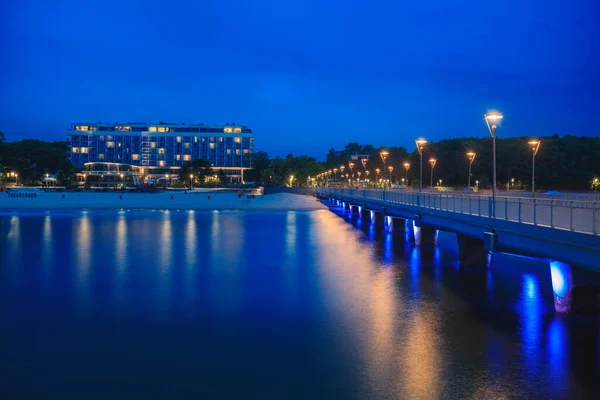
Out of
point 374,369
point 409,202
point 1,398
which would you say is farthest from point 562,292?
point 409,202

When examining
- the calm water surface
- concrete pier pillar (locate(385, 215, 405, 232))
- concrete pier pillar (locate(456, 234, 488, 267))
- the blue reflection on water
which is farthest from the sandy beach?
the blue reflection on water

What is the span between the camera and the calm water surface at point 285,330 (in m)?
10.9

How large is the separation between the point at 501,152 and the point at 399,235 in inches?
2310

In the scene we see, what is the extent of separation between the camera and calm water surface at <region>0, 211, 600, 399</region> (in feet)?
35.9

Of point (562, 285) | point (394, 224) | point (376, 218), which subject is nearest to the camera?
point (562, 285)

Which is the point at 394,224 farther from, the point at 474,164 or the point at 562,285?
the point at 474,164

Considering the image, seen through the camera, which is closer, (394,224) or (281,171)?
(394,224)

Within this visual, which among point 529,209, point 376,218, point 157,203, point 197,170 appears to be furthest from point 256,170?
point 529,209

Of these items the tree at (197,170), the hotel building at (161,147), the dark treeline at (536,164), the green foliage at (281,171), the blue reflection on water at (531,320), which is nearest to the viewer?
the blue reflection on water at (531,320)

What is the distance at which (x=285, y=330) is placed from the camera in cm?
1499

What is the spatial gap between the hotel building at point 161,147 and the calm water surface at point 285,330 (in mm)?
159188

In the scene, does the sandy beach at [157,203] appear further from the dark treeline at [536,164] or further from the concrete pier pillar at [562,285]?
the concrete pier pillar at [562,285]

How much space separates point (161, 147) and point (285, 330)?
17755cm

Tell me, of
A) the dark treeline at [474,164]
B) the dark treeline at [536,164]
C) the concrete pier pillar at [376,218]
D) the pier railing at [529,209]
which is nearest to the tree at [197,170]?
the dark treeline at [474,164]
